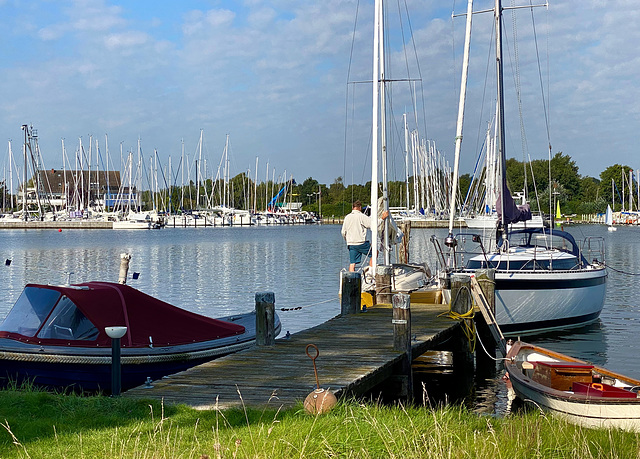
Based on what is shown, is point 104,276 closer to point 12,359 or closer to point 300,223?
point 12,359

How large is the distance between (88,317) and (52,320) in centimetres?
66

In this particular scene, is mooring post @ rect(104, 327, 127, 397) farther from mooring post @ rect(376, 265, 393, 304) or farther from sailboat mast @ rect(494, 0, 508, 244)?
sailboat mast @ rect(494, 0, 508, 244)

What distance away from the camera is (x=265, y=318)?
1199 centimetres

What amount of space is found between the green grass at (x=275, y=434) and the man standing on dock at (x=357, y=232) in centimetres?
1121

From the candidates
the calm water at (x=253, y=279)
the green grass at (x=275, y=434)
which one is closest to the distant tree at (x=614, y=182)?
the calm water at (x=253, y=279)

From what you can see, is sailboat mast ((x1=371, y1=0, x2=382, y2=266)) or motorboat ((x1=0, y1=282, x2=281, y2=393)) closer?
motorboat ((x1=0, y1=282, x2=281, y2=393))

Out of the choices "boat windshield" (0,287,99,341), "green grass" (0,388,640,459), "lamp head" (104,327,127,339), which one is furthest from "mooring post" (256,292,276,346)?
"green grass" (0,388,640,459)

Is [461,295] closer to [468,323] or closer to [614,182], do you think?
[468,323]

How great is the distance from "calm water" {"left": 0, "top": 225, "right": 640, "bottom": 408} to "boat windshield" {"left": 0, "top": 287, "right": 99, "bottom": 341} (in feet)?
24.7

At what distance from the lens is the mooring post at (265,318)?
1188cm

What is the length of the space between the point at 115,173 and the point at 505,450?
164435 millimetres

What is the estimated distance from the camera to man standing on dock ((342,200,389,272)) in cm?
1958

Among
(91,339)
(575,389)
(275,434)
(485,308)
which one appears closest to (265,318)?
(91,339)

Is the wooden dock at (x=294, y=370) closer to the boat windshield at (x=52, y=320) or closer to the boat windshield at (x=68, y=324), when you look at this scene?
the boat windshield at (x=68, y=324)
